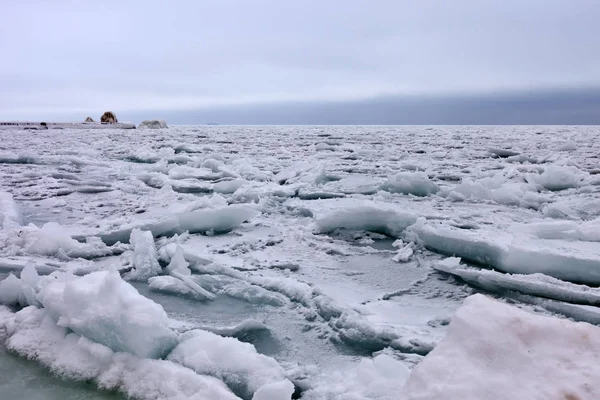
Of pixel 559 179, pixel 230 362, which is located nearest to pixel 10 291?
pixel 230 362

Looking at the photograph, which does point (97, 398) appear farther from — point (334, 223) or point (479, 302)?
point (334, 223)

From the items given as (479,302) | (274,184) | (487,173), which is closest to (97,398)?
(479,302)

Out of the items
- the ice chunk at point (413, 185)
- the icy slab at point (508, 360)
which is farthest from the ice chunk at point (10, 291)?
the ice chunk at point (413, 185)

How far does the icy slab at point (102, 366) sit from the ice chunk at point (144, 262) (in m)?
0.71

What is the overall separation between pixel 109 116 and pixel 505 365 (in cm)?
4222

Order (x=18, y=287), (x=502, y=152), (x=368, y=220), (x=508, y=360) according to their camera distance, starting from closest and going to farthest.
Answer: (x=508, y=360) < (x=18, y=287) < (x=368, y=220) < (x=502, y=152)

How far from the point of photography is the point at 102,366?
153cm

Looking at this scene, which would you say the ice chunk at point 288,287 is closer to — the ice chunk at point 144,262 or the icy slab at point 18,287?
the ice chunk at point 144,262

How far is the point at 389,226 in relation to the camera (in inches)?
138

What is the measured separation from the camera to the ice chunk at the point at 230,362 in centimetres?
146

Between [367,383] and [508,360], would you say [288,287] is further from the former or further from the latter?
[508,360]

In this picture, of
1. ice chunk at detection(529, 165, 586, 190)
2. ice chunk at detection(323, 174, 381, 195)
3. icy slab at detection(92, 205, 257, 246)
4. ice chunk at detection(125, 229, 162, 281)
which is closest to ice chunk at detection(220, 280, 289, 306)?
ice chunk at detection(125, 229, 162, 281)

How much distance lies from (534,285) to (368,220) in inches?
59.5

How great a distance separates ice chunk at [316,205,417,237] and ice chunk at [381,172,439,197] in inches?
68.0
